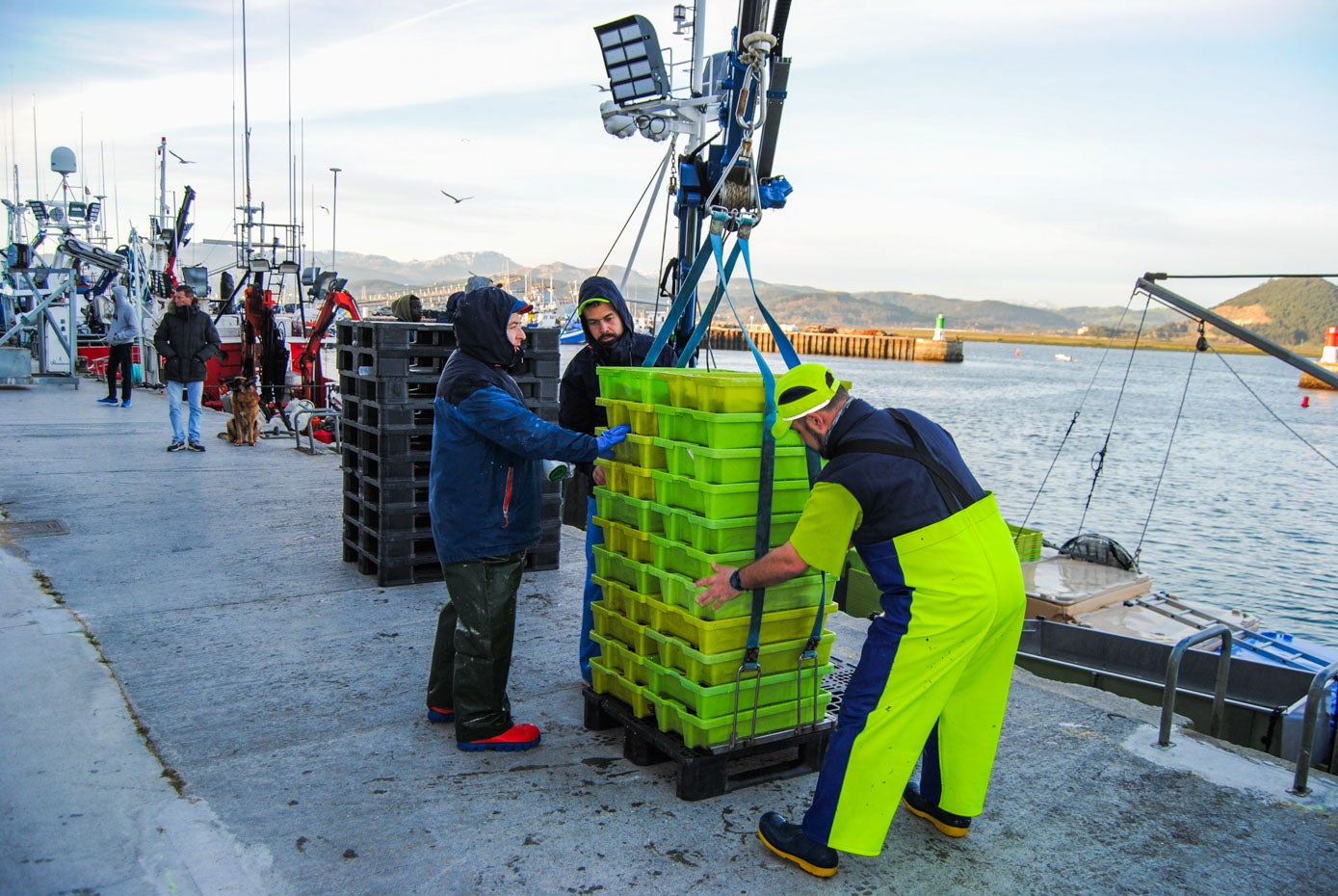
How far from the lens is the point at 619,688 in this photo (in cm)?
408

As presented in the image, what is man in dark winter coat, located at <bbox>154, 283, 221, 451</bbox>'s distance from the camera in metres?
11.1

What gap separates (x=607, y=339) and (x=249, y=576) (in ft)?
10.9

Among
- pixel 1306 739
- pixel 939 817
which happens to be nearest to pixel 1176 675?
pixel 1306 739

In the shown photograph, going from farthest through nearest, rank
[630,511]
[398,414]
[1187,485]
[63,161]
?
[1187,485]
[63,161]
[398,414]
[630,511]

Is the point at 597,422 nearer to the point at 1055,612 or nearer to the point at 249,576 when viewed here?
the point at 249,576

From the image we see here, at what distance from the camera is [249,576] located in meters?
6.31

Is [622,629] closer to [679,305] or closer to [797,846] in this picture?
[797,846]

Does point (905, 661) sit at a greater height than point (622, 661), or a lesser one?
greater

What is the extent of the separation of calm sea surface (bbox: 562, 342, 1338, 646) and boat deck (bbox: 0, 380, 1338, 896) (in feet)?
35.1

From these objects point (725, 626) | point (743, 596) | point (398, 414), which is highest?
point (398, 414)

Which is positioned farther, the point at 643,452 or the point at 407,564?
the point at 407,564

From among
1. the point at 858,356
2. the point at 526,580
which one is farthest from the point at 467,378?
the point at 858,356

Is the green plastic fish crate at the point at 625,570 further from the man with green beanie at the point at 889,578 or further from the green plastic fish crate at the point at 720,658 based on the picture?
the man with green beanie at the point at 889,578

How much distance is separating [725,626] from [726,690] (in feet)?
0.82
